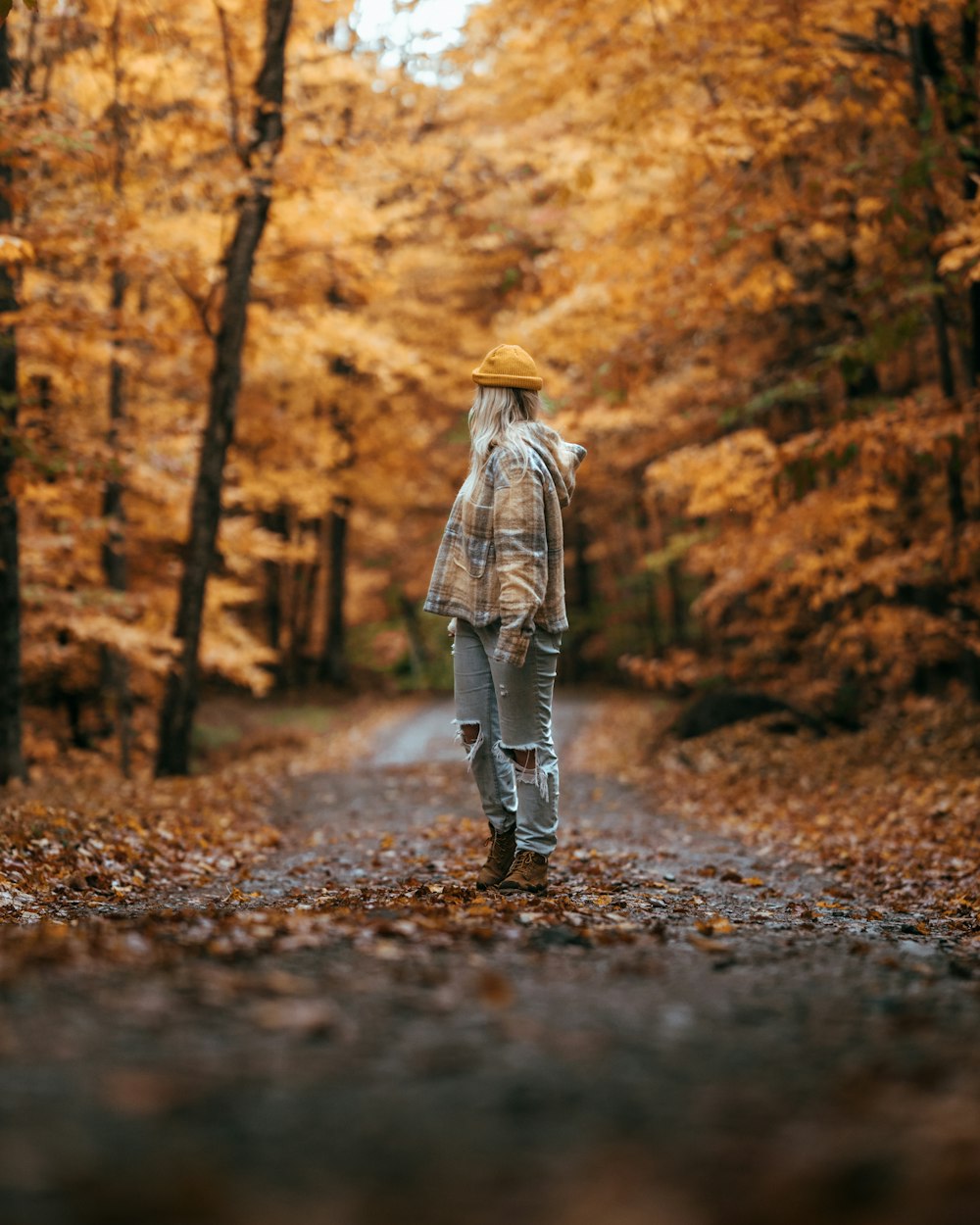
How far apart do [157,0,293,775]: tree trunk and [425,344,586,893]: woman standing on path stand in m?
7.16

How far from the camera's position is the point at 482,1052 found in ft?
7.80

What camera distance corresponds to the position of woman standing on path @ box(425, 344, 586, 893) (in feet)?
16.5

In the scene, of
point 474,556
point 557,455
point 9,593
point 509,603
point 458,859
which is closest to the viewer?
point 509,603

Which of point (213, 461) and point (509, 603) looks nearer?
point (509, 603)

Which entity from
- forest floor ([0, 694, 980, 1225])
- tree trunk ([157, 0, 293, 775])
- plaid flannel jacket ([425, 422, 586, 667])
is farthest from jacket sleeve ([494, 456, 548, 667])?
tree trunk ([157, 0, 293, 775])

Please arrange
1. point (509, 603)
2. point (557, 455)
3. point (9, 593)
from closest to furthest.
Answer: point (509, 603)
point (557, 455)
point (9, 593)

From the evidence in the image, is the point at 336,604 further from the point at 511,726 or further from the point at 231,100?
the point at 511,726

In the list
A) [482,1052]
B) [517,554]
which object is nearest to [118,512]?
[517,554]

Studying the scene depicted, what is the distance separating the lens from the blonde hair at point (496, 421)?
519 centimetres

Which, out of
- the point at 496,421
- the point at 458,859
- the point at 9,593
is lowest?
the point at 458,859

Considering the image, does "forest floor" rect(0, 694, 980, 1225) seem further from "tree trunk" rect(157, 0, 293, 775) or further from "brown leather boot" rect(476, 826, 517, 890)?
"tree trunk" rect(157, 0, 293, 775)

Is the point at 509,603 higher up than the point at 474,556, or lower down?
lower down

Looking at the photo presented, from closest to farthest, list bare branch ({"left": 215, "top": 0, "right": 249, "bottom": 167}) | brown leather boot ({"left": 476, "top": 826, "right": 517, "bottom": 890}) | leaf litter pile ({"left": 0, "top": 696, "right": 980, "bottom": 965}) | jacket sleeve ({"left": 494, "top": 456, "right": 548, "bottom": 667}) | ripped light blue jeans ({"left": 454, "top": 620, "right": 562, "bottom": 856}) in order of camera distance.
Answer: leaf litter pile ({"left": 0, "top": 696, "right": 980, "bottom": 965}) < jacket sleeve ({"left": 494, "top": 456, "right": 548, "bottom": 667}) < ripped light blue jeans ({"left": 454, "top": 620, "right": 562, "bottom": 856}) < brown leather boot ({"left": 476, "top": 826, "right": 517, "bottom": 890}) < bare branch ({"left": 215, "top": 0, "right": 249, "bottom": 167})

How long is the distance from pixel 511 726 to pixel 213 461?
7734mm
